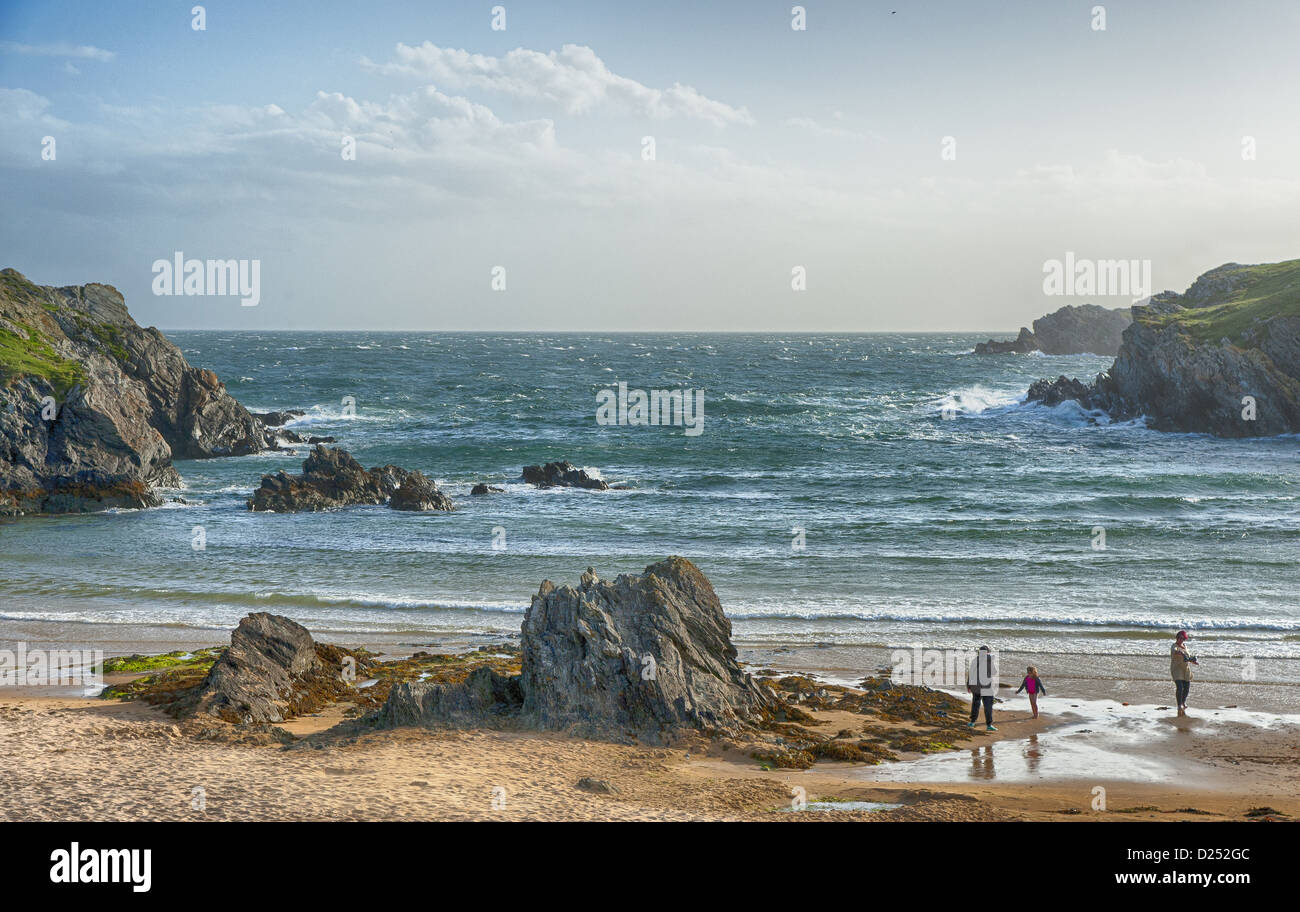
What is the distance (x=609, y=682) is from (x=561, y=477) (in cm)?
3317

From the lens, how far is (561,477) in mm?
48906

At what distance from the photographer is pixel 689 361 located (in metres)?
149

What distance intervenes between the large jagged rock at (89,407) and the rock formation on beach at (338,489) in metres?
5.82

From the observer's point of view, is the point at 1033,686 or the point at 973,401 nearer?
the point at 1033,686

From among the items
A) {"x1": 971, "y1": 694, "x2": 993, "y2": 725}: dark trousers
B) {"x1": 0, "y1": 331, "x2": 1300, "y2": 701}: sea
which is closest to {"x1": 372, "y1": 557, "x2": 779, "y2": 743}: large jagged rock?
{"x1": 971, "y1": 694, "x2": 993, "y2": 725}: dark trousers

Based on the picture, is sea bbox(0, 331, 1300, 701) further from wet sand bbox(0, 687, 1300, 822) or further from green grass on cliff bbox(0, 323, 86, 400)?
green grass on cliff bbox(0, 323, 86, 400)

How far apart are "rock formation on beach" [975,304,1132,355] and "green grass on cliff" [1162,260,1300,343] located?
82936mm

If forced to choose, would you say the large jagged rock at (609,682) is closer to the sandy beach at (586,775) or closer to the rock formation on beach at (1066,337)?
the sandy beach at (586,775)

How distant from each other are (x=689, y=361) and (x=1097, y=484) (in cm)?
10465

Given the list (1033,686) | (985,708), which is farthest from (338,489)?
(1033,686)

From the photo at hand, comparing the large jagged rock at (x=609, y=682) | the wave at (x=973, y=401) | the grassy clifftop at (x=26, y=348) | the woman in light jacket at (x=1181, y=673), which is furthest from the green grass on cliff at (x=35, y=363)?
the wave at (x=973, y=401)

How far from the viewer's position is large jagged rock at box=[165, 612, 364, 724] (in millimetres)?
15703

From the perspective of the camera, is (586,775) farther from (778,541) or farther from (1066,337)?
(1066,337)
